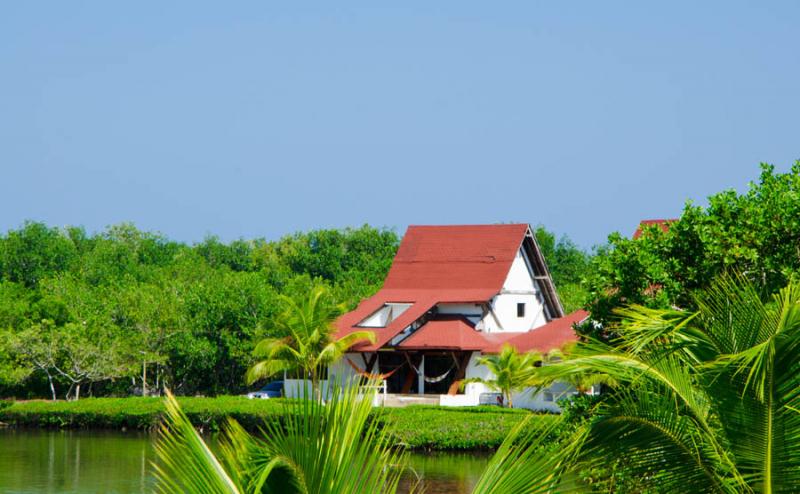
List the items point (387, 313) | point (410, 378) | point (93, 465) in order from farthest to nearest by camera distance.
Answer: point (387, 313), point (410, 378), point (93, 465)

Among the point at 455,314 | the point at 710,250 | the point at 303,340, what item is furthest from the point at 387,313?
the point at 710,250

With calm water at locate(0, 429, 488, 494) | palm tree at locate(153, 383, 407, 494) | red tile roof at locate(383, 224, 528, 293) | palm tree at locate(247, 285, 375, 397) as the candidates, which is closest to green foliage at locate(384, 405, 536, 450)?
calm water at locate(0, 429, 488, 494)

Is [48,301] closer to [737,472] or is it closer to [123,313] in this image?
[123,313]

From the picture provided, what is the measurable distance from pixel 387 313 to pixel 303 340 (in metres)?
5.71

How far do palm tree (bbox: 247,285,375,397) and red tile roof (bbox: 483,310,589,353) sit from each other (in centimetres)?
475

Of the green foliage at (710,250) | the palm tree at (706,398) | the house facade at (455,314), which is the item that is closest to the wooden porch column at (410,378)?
the house facade at (455,314)

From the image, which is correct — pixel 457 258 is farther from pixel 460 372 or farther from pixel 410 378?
pixel 460 372

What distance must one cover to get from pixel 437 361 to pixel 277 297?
6.71 m

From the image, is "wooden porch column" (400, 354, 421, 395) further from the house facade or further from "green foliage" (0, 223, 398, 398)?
"green foliage" (0, 223, 398, 398)

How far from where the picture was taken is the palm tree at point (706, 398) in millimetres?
7016

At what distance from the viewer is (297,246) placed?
269ft

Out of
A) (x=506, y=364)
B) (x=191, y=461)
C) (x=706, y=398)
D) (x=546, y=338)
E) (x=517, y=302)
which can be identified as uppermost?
(x=517, y=302)

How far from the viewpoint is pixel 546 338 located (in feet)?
127

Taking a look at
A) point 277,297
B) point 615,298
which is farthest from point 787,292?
point 277,297
